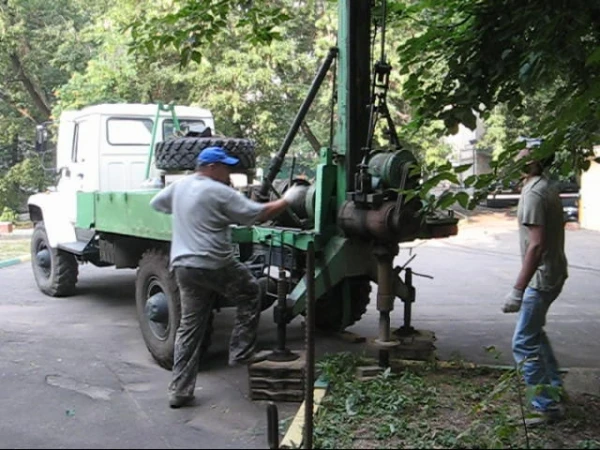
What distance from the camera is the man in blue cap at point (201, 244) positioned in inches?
196

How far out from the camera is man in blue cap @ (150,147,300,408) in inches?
196

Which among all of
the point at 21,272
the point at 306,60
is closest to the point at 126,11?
the point at 306,60

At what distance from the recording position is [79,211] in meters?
8.16

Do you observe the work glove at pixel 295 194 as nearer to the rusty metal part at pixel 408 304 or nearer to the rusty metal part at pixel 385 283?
the rusty metal part at pixel 385 283

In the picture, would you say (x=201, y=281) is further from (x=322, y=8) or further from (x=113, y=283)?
(x=322, y=8)

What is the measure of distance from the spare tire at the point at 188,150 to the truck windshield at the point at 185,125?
197cm

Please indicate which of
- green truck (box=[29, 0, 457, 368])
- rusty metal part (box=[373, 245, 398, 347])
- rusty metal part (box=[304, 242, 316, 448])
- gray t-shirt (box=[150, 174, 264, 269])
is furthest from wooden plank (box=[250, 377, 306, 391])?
rusty metal part (box=[304, 242, 316, 448])

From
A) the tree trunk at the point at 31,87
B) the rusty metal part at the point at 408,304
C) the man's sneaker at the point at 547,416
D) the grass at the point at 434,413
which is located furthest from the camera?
the tree trunk at the point at 31,87

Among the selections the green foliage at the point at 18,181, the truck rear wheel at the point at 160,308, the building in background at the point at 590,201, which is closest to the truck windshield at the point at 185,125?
the truck rear wheel at the point at 160,308

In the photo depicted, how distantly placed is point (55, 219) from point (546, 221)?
690cm

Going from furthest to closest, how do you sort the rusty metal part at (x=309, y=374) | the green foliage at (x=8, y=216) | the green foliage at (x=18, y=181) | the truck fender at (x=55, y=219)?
the green foliage at (x=18, y=181), the green foliage at (x=8, y=216), the truck fender at (x=55, y=219), the rusty metal part at (x=309, y=374)

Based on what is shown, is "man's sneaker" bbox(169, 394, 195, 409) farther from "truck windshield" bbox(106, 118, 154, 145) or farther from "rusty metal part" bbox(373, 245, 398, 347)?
"truck windshield" bbox(106, 118, 154, 145)

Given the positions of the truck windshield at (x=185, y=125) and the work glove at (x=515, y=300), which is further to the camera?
the truck windshield at (x=185, y=125)

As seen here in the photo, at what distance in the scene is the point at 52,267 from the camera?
9.78 m
